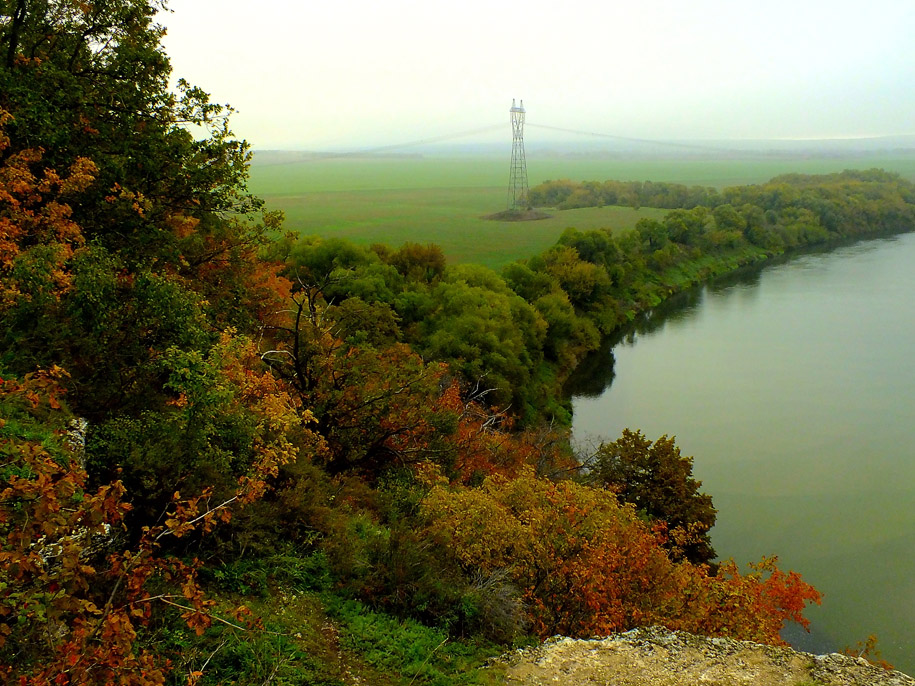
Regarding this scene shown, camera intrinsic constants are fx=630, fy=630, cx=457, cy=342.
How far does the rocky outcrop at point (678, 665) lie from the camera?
680cm

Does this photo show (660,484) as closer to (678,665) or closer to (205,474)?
(678,665)

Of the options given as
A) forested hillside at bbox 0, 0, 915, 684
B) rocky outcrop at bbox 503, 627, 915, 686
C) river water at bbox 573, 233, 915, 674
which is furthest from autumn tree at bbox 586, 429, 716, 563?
rocky outcrop at bbox 503, 627, 915, 686

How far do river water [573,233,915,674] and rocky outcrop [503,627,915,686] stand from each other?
966cm

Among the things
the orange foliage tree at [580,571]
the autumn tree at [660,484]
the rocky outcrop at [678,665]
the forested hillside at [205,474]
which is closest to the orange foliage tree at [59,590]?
the forested hillside at [205,474]

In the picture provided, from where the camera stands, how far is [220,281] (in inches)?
543

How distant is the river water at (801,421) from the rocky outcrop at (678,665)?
9657mm

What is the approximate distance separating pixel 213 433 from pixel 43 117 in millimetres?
5763

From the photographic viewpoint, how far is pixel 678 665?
281 inches

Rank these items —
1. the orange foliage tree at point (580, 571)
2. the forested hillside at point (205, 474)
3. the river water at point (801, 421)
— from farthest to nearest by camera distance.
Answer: the river water at point (801, 421) < the orange foliage tree at point (580, 571) < the forested hillside at point (205, 474)

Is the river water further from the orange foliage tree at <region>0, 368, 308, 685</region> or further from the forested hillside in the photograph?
the orange foliage tree at <region>0, 368, 308, 685</region>

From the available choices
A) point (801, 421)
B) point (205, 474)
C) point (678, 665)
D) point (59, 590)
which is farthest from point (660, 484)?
point (59, 590)

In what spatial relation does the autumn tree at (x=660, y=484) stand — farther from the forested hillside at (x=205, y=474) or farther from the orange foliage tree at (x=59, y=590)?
the orange foliage tree at (x=59, y=590)

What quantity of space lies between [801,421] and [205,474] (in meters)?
26.9

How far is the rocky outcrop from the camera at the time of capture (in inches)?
268
